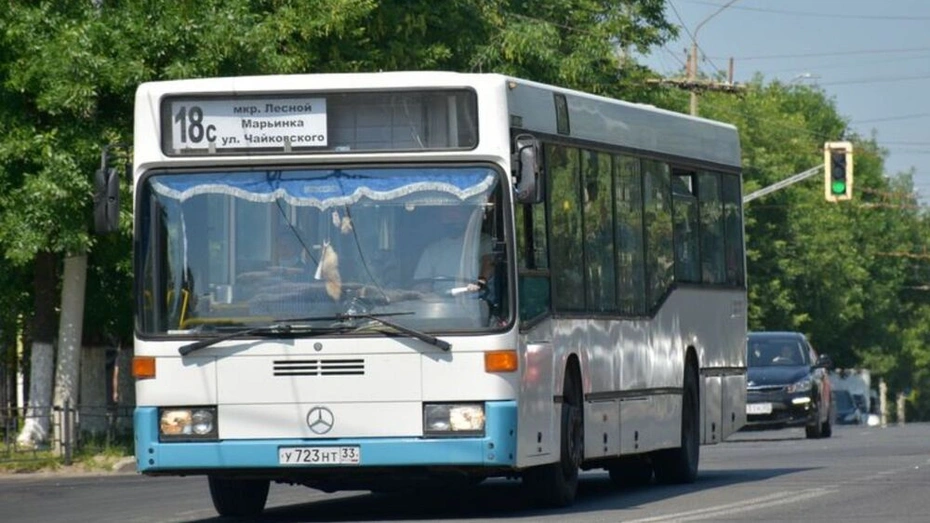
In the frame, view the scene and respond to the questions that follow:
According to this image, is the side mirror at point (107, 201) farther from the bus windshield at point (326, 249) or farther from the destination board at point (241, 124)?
the destination board at point (241, 124)

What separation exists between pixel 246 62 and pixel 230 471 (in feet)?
52.8

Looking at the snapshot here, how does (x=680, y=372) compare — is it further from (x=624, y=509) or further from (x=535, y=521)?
(x=535, y=521)

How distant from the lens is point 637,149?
18.9m

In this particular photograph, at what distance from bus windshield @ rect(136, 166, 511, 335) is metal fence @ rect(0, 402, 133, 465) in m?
14.6

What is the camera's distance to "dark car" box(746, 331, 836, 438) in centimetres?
3797

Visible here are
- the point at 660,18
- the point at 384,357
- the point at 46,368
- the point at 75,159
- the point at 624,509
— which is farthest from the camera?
the point at 660,18

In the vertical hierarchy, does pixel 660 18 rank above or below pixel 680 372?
above

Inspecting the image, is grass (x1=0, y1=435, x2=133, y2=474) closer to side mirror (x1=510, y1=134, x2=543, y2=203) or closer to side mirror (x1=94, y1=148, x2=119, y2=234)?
side mirror (x1=94, y1=148, x2=119, y2=234)

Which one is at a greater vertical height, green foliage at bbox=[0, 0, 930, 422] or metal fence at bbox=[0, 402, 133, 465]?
green foliage at bbox=[0, 0, 930, 422]

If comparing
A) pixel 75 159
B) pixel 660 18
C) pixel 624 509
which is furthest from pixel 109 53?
pixel 660 18

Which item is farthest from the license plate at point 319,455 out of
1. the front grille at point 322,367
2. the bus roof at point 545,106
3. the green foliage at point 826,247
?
the green foliage at point 826,247

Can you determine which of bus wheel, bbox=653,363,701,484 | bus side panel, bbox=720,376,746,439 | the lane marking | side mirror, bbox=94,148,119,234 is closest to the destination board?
side mirror, bbox=94,148,119,234

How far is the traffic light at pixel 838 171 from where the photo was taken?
154 feet

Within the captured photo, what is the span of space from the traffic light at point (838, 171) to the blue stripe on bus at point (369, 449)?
32.8 m
